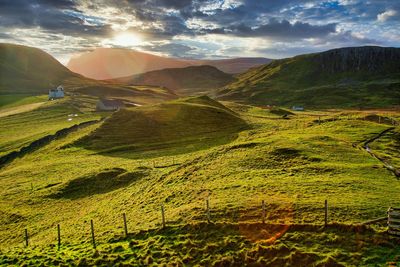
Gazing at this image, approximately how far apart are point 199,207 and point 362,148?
102 feet

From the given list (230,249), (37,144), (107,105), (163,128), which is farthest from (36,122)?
(230,249)

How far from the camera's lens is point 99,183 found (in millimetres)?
53375

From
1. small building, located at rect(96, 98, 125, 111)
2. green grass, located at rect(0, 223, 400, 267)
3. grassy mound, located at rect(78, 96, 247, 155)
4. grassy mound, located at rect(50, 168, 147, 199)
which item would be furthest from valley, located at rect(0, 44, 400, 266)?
small building, located at rect(96, 98, 125, 111)

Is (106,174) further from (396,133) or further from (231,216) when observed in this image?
(396,133)

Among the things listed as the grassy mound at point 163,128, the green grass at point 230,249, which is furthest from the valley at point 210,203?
the grassy mound at point 163,128

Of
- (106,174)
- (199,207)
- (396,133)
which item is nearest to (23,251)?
(199,207)

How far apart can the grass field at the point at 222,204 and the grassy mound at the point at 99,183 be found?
173 mm

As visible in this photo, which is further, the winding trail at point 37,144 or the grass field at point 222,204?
the winding trail at point 37,144

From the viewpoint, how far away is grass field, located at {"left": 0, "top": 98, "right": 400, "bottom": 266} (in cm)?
A: 2294

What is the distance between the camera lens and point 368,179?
1382 inches

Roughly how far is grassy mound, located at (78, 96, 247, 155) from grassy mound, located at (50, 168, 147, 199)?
88.2ft

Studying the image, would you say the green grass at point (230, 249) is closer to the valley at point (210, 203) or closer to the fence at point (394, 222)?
the valley at point (210, 203)

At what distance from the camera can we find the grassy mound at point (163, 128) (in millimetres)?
86438

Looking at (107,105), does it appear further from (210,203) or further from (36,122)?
(210,203)
